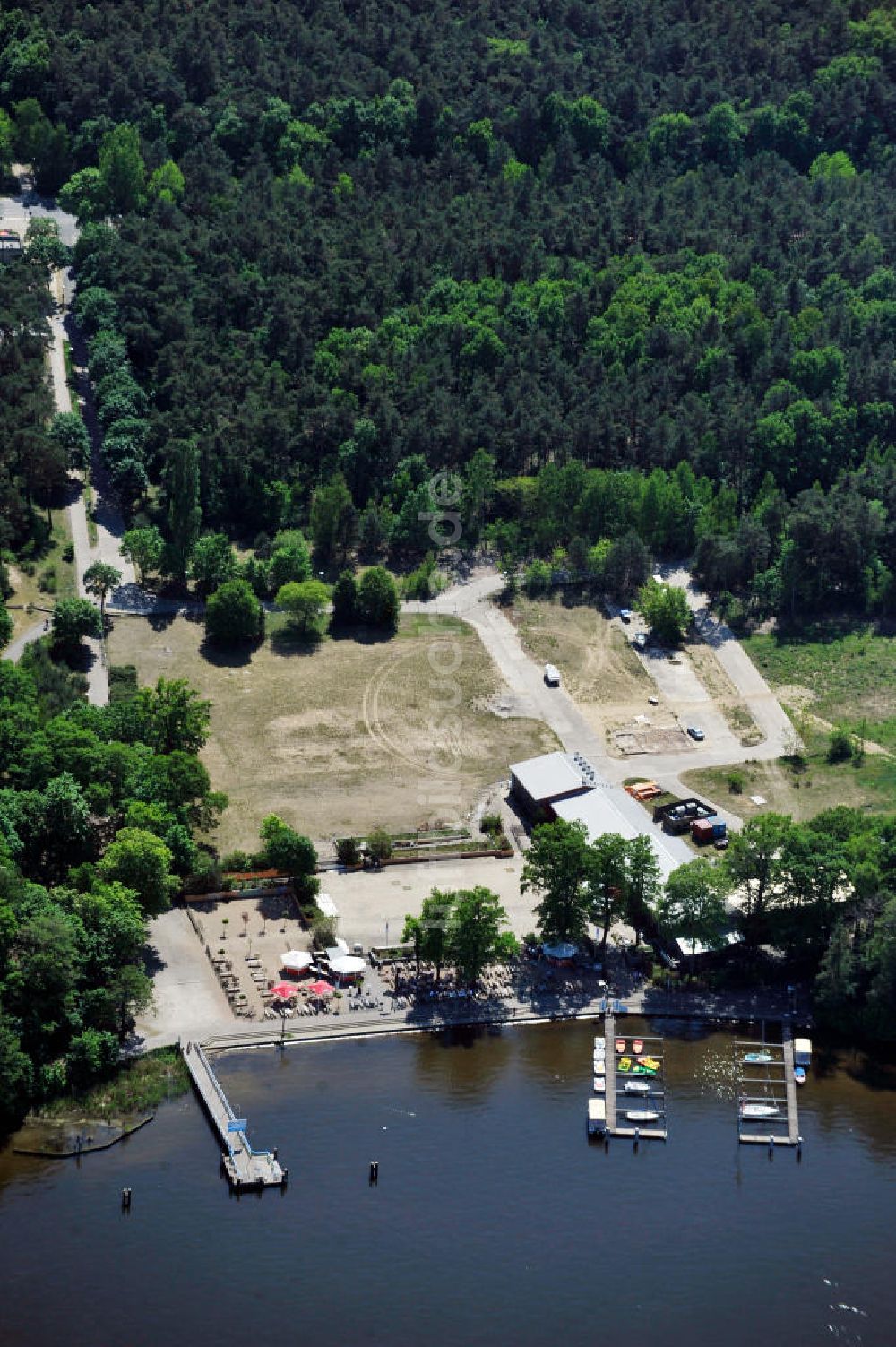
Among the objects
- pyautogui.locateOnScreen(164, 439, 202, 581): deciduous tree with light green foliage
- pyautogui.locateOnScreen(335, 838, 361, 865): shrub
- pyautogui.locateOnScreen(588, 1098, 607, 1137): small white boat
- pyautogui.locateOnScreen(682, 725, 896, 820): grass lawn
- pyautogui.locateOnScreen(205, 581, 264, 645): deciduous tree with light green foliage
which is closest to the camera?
pyautogui.locateOnScreen(588, 1098, 607, 1137): small white boat

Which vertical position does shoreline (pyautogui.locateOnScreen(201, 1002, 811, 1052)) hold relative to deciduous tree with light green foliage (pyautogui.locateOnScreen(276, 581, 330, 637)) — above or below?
below

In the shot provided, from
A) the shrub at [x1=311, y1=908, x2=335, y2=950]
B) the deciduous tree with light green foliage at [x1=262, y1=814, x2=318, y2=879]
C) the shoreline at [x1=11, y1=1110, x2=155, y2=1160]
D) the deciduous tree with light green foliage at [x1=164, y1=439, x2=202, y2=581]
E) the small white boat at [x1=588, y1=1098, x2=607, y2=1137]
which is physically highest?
the deciduous tree with light green foliage at [x1=164, y1=439, x2=202, y2=581]

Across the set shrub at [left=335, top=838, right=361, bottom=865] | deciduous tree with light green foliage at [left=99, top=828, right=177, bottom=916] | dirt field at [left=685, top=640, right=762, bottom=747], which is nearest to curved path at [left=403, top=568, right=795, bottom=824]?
dirt field at [left=685, top=640, right=762, bottom=747]

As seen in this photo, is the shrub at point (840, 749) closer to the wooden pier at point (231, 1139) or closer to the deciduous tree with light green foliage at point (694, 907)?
the deciduous tree with light green foliage at point (694, 907)

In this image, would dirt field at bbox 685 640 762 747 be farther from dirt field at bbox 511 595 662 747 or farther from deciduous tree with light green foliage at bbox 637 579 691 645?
dirt field at bbox 511 595 662 747

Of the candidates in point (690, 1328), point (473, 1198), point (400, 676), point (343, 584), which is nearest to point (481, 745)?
point (400, 676)

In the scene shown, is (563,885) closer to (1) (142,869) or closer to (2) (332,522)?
(1) (142,869)
